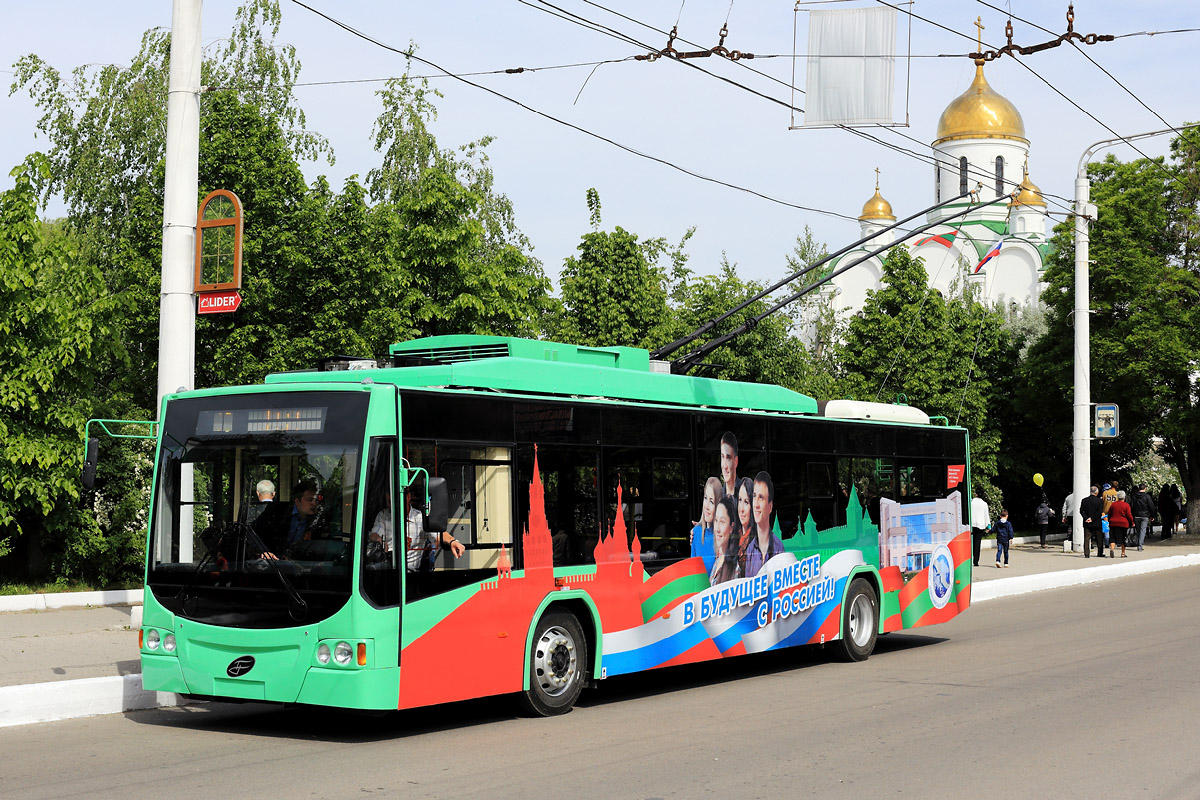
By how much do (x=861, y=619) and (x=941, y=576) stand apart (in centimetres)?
192

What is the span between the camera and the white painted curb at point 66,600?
17.0 metres

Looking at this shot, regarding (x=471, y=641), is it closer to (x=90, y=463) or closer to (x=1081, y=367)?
(x=90, y=463)

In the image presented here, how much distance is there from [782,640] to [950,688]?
202 cm

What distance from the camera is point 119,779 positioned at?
7.75 meters

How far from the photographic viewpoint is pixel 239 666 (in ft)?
30.1

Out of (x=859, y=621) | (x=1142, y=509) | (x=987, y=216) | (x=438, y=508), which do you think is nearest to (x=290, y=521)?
(x=438, y=508)

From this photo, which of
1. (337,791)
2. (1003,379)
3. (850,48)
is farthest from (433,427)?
(1003,379)

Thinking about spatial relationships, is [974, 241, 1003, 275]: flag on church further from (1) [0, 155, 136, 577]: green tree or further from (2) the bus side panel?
(2) the bus side panel

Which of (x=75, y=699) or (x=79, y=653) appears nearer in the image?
(x=75, y=699)

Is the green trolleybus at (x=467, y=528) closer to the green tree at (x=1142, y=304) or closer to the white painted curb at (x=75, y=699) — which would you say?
the white painted curb at (x=75, y=699)

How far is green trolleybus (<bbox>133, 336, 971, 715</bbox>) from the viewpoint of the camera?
8969 mm

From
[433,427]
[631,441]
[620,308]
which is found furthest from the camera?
[620,308]

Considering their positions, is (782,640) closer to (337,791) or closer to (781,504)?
(781,504)

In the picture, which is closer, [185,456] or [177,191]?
[185,456]
